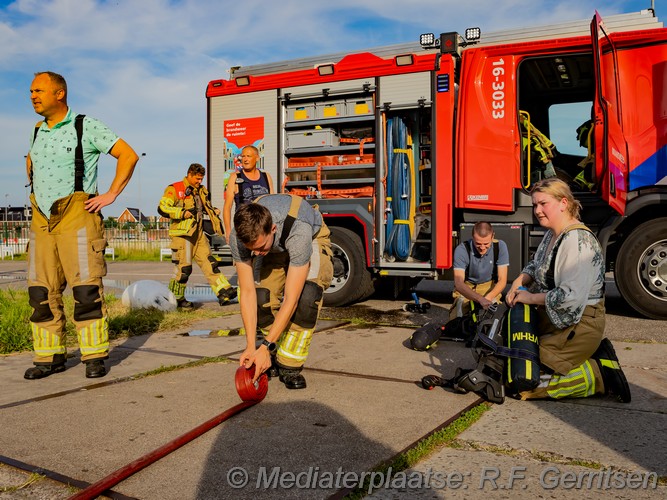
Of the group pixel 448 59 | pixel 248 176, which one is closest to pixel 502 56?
pixel 448 59

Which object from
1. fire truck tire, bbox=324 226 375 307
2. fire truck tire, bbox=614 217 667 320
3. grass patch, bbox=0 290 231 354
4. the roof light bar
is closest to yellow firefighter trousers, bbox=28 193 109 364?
grass patch, bbox=0 290 231 354

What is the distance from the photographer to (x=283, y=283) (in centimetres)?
418

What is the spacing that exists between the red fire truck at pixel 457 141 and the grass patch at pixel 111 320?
2.01m

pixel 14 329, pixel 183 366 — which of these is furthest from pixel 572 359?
pixel 14 329

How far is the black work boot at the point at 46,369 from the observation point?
156 inches

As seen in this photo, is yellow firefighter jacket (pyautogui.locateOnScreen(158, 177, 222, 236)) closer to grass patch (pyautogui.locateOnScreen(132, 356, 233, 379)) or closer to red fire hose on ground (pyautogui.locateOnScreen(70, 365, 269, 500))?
grass patch (pyautogui.locateOnScreen(132, 356, 233, 379))

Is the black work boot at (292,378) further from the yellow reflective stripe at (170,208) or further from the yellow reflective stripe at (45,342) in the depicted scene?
the yellow reflective stripe at (170,208)

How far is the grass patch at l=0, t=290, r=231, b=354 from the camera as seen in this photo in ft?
16.4

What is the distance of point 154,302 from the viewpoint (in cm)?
679

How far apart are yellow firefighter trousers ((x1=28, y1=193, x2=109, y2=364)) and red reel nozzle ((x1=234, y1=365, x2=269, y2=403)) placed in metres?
1.31

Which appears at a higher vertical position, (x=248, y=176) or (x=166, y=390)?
(x=248, y=176)

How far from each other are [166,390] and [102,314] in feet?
2.67

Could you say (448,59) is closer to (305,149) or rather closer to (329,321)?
(305,149)

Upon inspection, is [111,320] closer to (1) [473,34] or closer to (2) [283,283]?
(2) [283,283]
